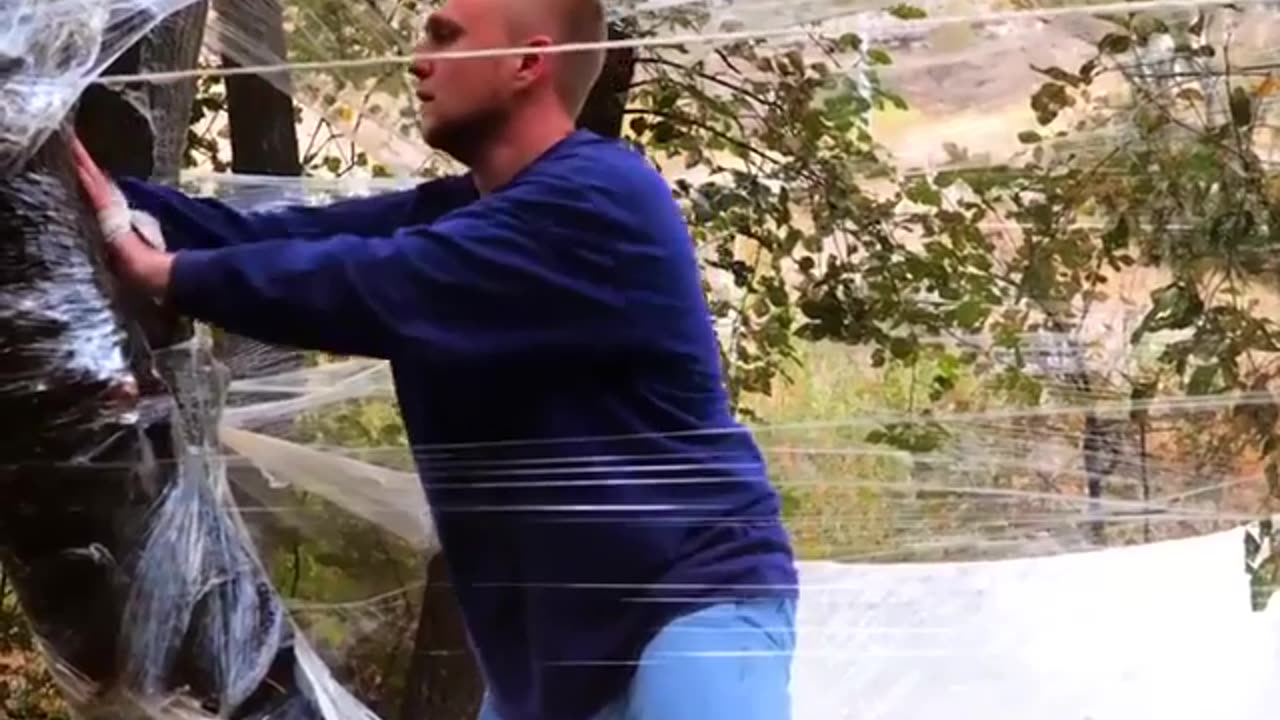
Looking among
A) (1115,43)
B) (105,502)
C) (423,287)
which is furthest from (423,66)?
(1115,43)

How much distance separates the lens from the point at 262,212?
1.02 meters

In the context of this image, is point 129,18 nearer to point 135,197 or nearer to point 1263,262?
point 135,197

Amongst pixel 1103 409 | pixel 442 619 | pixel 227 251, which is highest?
pixel 227 251

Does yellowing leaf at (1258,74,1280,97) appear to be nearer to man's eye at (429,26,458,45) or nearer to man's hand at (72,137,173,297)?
man's eye at (429,26,458,45)

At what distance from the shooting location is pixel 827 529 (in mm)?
1051

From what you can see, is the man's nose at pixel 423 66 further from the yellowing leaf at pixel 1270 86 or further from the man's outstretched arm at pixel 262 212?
the yellowing leaf at pixel 1270 86

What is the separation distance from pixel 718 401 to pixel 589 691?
16cm

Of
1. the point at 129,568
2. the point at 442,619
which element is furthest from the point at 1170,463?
the point at 129,568

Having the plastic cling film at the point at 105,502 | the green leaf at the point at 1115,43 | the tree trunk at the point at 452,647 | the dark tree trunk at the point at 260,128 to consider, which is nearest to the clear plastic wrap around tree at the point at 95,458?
the plastic cling film at the point at 105,502

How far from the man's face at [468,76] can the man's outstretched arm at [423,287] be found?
0.10 meters

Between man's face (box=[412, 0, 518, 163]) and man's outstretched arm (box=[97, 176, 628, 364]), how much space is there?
0.10 meters

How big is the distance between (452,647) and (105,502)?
1.29 ft

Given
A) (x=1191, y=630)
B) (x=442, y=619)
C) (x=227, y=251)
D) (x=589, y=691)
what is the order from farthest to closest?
(x=442, y=619)
(x=1191, y=630)
(x=589, y=691)
(x=227, y=251)

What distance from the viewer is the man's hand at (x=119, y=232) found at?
83cm
